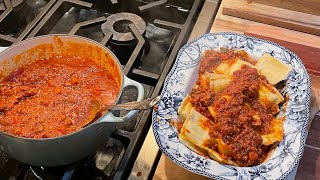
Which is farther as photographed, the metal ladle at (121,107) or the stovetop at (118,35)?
the stovetop at (118,35)

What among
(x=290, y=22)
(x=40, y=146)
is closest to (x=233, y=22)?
(x=290, y=22)

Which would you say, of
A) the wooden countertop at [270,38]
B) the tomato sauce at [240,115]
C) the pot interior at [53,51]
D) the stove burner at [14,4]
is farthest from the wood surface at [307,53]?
the stove burner at [14,4]

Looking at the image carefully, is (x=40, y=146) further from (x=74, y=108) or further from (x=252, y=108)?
(x=252, y=108)

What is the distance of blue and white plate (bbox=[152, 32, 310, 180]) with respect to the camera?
0.89 metres

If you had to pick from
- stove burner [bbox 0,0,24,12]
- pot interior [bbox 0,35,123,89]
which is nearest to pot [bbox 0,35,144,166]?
pot interior [bbox 0,35,123,89]

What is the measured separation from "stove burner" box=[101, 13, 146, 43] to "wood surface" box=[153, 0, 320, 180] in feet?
0.77

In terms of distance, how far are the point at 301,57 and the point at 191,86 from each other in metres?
0.37

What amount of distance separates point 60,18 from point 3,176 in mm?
635

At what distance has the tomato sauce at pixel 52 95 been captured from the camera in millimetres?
928

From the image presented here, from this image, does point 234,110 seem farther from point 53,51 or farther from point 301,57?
point 53,51

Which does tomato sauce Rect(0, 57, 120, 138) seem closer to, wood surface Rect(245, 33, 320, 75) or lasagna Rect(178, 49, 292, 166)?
lasagna Rect(178, 49, 292, 166)

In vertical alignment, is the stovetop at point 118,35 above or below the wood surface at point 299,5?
below

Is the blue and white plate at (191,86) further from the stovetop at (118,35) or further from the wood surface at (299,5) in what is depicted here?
the wood surface at (299,5)

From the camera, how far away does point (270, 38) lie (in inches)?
50.6
